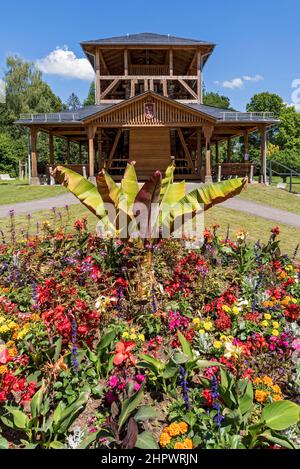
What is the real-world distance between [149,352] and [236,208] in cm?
1102

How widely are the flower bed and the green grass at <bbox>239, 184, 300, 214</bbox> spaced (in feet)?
35.7

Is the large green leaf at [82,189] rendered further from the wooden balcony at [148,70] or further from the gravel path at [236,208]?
the wooden balcony at [148,70]

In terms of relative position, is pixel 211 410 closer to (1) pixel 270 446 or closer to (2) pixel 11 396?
(1) pixel 270 446

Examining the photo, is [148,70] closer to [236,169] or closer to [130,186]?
[236,169]

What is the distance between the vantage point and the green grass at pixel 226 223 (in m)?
9.41

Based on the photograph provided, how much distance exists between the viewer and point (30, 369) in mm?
3471

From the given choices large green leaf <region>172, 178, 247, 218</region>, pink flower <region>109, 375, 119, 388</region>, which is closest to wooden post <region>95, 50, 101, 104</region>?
large green leaf <region>172, 178, 247, 218</region>

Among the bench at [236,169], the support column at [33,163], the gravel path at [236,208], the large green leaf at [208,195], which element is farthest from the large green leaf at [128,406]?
the support column at [33,163]

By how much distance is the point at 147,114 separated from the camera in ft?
64.5

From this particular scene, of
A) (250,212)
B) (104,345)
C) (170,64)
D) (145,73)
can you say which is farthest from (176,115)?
(104,345)

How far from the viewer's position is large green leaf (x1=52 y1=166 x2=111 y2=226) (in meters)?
4.90

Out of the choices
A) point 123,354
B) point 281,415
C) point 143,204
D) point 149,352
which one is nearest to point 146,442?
point 123,354

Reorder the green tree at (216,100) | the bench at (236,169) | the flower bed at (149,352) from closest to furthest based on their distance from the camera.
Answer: the flower bed at (149,352) < the bench at (236,169) < the green tree at (216,100)

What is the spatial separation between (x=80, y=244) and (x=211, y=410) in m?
3.60
